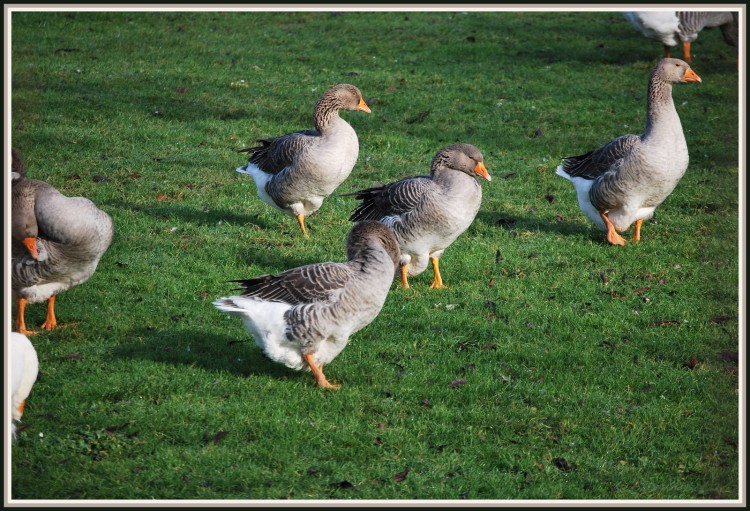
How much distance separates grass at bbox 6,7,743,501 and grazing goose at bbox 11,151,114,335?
519 millimetres

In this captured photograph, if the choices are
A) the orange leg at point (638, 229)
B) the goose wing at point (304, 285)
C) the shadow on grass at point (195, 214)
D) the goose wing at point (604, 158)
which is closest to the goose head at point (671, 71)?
the goose wing at point (604, 158)

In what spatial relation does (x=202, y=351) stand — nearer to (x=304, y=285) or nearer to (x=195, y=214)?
(x=304, y=285)

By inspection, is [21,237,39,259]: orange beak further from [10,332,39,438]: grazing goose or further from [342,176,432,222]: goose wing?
[342,176,432,222]: goose wing

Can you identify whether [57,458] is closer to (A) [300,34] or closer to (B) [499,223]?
(B) [499,223]

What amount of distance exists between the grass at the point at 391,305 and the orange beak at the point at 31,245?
0.86 meters

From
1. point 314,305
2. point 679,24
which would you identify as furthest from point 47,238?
point 679,24

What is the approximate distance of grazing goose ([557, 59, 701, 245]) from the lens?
10.3m

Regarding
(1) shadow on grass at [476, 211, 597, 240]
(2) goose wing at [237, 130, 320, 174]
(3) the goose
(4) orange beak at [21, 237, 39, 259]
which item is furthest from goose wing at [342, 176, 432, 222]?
(3) the goose

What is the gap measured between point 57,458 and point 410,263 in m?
4.41

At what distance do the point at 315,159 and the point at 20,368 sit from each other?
5.09m

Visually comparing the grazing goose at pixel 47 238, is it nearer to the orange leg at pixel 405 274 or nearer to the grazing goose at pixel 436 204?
the grazing goose at pixel 436 204

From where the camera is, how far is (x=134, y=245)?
10445 millimetres

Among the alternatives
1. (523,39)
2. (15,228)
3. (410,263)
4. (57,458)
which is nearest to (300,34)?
(523,39)

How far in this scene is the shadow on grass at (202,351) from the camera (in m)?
7.63
